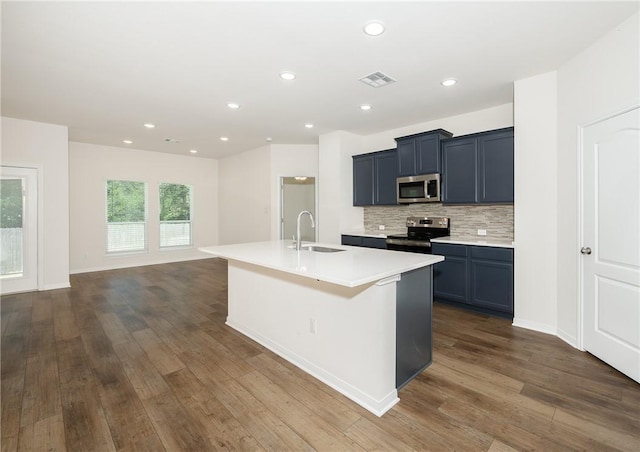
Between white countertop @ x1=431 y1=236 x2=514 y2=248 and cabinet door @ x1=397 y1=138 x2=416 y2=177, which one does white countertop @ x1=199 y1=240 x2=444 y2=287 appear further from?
cabinet door @ x1=397 y1=138 x2=416 y2=177

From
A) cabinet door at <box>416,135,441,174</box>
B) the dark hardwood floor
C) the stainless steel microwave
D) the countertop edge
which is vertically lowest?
the dark hardwood floor

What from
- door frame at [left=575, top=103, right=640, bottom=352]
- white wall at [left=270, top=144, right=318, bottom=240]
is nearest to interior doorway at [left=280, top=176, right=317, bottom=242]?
white wall at [left=270, top=144, right=318, bottom=240]

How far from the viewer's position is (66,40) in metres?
2.52

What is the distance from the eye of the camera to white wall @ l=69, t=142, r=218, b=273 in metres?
6.36

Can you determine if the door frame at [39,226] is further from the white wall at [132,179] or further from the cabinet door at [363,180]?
the cabinet door at [363,180]

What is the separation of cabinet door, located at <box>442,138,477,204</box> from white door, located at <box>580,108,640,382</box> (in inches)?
51.2

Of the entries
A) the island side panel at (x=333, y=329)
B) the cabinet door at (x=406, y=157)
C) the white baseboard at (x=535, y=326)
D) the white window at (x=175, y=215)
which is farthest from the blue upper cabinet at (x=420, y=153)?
the white window at (x=175, y=215)

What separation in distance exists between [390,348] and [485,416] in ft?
2.27

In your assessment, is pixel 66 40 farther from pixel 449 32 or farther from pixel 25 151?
pixel 25 151

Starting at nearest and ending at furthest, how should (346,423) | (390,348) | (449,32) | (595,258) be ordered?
(346,423) → (390,348) → (449,32) → (595,258)

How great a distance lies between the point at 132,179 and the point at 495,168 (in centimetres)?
735

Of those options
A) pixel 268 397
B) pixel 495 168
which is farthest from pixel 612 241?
pixel 268 397

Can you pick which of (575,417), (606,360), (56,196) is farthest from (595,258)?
(56,196)

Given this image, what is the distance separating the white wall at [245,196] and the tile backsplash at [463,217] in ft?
8.66
